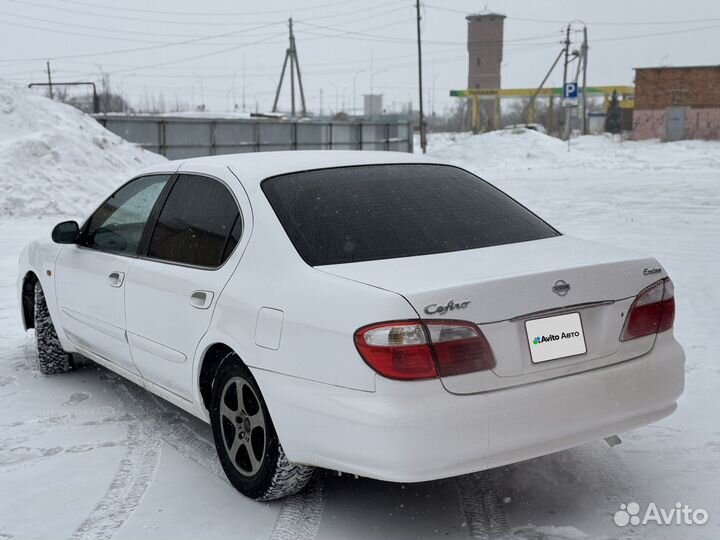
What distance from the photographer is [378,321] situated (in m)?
3.00

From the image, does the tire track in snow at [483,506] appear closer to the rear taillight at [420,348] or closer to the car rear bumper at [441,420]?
the car rear bumper at [441,420]

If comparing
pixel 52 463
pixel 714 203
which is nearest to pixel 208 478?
pixel 52 463

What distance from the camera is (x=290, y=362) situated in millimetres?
3277

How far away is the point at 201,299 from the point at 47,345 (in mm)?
2364

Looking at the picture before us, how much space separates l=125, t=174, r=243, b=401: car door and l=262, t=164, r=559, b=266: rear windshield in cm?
33

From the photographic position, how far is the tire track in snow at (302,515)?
3.37 m

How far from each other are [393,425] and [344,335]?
368mm

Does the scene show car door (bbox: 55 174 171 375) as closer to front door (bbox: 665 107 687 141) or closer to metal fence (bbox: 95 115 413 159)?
metal fence (bbox: 95 115 413 159)

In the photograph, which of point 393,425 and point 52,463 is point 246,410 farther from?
point 52,463

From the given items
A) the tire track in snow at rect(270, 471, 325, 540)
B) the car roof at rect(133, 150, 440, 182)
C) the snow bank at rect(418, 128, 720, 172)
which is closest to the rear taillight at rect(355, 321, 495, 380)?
the tire track in snow at rect(270, 471, 325, 540)

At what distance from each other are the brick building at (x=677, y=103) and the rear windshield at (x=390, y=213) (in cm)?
5233

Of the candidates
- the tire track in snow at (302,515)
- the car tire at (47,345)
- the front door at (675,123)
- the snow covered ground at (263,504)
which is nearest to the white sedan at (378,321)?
the tire track in snow at (302,515)

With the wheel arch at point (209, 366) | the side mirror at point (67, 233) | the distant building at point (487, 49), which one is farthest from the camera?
the distant building at point (487, 49)

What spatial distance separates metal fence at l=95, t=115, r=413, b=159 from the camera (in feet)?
97.8
